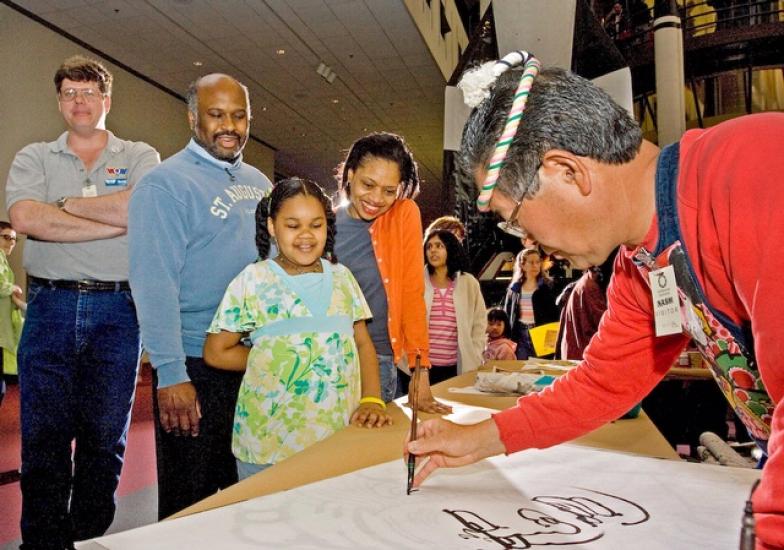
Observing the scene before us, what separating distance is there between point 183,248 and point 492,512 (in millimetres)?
1155

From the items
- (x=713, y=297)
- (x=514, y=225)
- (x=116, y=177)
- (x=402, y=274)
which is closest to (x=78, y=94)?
(x=116, y=177)

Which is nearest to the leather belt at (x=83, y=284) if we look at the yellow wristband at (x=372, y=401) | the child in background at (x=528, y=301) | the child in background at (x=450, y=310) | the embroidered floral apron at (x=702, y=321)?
the yellow wristband at (x=372, y=401)

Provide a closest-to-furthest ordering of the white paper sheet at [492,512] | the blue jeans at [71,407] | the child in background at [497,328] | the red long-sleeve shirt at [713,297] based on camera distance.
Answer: the red long-sleeve shirt at [713,297] → the white paper sheet at [492,512] → the blue jeans at [71,407] → the child in background at [497,328]

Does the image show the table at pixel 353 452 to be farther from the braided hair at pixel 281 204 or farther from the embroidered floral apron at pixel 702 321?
the braided hair at pixel 281 204

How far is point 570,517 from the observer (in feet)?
2.56

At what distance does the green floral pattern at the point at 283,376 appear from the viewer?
138 cm

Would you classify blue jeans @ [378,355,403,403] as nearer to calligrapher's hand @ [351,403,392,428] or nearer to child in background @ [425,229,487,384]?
calligrapher's hand @ [351,403,392,428]

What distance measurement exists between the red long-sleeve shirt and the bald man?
92 centimetres

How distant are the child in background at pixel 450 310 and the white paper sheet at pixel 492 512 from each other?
2.60 m

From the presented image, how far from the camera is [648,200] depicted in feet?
2.54

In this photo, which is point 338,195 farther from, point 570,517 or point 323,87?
point 323,87

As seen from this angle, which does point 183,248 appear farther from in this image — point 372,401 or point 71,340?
point 372,401

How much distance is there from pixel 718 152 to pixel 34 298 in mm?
1871

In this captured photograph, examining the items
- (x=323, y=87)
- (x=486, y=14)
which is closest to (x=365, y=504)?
(x=486, y=14)
